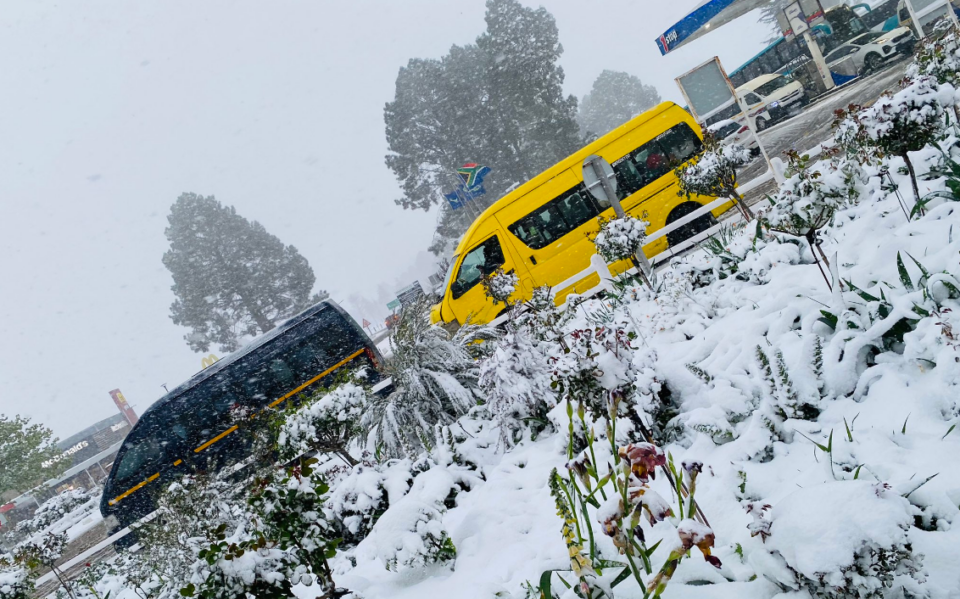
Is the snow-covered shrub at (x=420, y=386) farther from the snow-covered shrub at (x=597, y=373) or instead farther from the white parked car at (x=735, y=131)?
the white parked car at (x=735, y=131)

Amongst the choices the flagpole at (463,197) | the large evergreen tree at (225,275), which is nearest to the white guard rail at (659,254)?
the flagpole at (463,197)

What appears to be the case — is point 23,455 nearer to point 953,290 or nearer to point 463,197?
point 463,197

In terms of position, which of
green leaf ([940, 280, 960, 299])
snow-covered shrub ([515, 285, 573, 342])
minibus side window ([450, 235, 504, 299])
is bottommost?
green leaf ([940, 280, 960, 299])

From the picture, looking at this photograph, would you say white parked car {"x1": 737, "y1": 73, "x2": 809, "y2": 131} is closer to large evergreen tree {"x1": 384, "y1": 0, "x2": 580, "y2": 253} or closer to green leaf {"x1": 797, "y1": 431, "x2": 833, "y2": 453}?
large evergreen tree {"x1": 384, "y1": 0, "x2": 580, "y2": 253}

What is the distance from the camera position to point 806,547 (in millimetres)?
1668

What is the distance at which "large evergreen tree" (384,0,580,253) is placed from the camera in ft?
111

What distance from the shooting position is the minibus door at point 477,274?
9.68m

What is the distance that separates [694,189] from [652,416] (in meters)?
5.05

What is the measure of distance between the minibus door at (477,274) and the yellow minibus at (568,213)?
19 millimetres

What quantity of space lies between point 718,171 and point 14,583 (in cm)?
844

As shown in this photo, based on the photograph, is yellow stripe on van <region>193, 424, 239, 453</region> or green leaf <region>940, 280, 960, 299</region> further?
yellow stripe on van <region>193, 424, 239, 453</region>

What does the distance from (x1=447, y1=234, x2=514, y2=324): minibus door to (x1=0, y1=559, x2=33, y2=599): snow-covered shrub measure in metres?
6.73

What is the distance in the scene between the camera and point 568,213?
31.8ft

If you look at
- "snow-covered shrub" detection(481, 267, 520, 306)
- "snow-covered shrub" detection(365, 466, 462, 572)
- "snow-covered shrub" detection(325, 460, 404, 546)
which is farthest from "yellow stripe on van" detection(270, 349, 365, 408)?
"snow-covered shrub" detection(365, 466, 462, 572)
